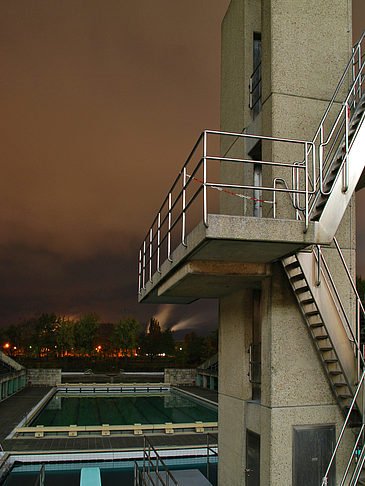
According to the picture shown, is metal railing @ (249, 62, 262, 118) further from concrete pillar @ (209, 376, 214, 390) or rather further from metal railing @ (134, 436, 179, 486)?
concrete pillar @ (209, 376, 214, 390)

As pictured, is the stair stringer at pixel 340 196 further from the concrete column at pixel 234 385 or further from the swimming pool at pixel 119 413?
the swimming pool at pixel 119 413

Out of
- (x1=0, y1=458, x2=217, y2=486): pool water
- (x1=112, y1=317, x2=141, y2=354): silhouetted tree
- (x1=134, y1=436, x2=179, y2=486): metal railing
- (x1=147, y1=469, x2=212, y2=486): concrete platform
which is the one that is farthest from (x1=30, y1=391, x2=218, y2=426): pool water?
(x1=112, y1=317, x2=141, y2=354): silhouetted tree

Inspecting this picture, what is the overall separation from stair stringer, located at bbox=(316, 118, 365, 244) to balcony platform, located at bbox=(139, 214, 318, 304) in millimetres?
133

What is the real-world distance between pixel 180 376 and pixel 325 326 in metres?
30.1

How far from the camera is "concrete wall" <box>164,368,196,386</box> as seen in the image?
34.4m

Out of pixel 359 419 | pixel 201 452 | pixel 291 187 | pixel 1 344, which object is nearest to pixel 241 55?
pixel 291 187

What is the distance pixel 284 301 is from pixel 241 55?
410 centimetres

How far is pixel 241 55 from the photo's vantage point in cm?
796

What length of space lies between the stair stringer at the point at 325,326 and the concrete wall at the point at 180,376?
29314mm

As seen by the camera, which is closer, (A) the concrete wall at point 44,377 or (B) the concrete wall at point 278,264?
(B) the concrete wall at point 278,264

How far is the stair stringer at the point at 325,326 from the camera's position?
5.78 meters

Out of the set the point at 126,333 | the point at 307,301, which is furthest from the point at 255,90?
the point at 126,333

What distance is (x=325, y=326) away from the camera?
18.9 feet

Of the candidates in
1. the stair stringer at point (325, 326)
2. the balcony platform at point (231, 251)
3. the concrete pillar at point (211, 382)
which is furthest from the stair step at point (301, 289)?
the concrete pillar at point (211, 382)
